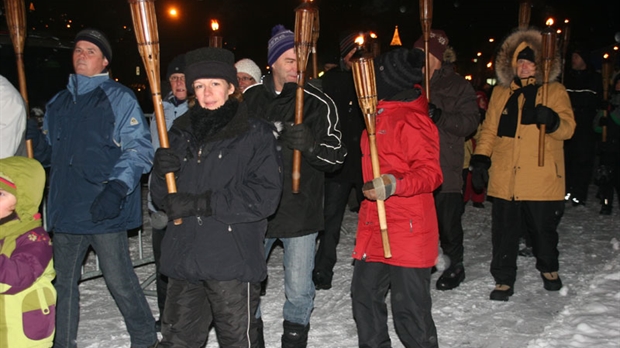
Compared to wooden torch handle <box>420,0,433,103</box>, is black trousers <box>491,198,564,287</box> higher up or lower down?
lower down

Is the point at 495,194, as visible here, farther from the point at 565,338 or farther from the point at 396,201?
the point at 396,201

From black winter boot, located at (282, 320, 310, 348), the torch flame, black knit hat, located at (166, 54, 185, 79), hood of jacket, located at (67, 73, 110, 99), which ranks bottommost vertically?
black winter boot, located at (282, 320, 310, 348)

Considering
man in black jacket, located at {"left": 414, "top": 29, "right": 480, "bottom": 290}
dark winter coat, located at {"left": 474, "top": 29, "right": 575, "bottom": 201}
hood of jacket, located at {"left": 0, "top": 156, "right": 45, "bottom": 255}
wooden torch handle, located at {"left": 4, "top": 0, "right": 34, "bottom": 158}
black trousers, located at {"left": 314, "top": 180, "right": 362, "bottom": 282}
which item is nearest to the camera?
hood of jacket, located at {"left": 0, "top": 156, "right": 45, "bottom": 255}

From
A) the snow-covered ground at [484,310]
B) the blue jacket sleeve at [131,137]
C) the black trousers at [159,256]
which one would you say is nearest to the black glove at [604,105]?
the snow-covered ground at [484,310]

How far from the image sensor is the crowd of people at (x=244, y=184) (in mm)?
3150

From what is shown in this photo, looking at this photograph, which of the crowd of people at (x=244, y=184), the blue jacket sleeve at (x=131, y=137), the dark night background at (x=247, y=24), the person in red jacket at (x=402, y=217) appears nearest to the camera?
the crowd of people at (x=244, y=184)

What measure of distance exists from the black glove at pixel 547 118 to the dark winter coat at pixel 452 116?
529 millimetres

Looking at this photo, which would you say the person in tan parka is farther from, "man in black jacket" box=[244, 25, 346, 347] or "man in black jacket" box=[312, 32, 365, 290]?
"man in black jacket" box=[244, 25, 346, 347]

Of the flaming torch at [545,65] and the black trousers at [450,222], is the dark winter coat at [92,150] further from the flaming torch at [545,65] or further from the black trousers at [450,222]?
the flaming torch at [545,65]

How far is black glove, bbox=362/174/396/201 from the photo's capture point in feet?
11.4

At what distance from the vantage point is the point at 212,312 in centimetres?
327

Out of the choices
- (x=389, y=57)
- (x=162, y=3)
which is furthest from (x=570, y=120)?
(x=162, y=3)

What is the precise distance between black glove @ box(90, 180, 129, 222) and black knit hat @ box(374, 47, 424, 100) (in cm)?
169

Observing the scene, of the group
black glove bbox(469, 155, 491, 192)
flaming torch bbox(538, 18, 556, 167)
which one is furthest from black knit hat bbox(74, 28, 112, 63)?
flaming torch bbox(538, 18, 556, 167)
